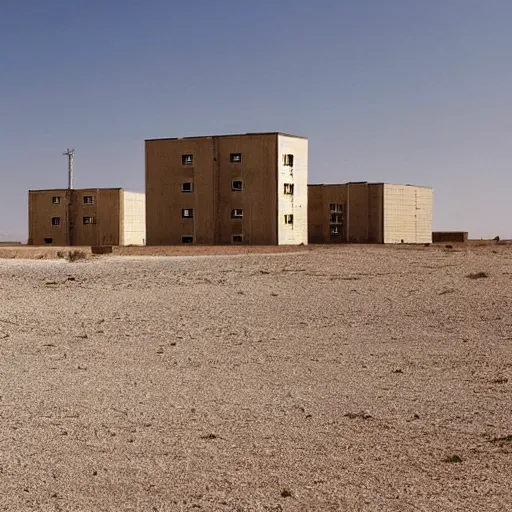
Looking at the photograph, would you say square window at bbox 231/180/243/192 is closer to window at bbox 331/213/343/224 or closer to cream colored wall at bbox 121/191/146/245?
cream colored wall at bbox 121/191/146/245

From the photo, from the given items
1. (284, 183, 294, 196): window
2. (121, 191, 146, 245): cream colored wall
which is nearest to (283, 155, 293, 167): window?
(284, 183, 294, 196): window

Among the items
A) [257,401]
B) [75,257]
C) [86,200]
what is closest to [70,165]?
[86,200]

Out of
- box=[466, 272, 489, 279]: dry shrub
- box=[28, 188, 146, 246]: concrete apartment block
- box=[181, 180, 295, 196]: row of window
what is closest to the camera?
box=[466, 272, 489, 279]: dry shrub

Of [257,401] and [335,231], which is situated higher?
[335,231]

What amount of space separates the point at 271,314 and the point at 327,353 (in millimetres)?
→ 4588

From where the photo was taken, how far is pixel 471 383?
34.4 feet

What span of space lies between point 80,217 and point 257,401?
59636 millimetres

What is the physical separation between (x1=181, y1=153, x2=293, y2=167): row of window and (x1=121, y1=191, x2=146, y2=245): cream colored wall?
1562 centimetres

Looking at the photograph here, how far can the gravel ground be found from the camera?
Answer: 251 inches

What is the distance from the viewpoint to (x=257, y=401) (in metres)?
9.52

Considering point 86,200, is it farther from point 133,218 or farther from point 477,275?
point 477,275

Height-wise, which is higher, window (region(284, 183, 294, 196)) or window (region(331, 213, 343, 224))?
window (region(284, 183, 294, 196))

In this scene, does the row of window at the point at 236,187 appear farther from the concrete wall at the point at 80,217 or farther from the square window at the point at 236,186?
the concrete wall at the point at 80,217

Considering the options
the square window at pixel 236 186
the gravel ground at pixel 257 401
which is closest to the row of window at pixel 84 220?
the square window at pixel 236 186
